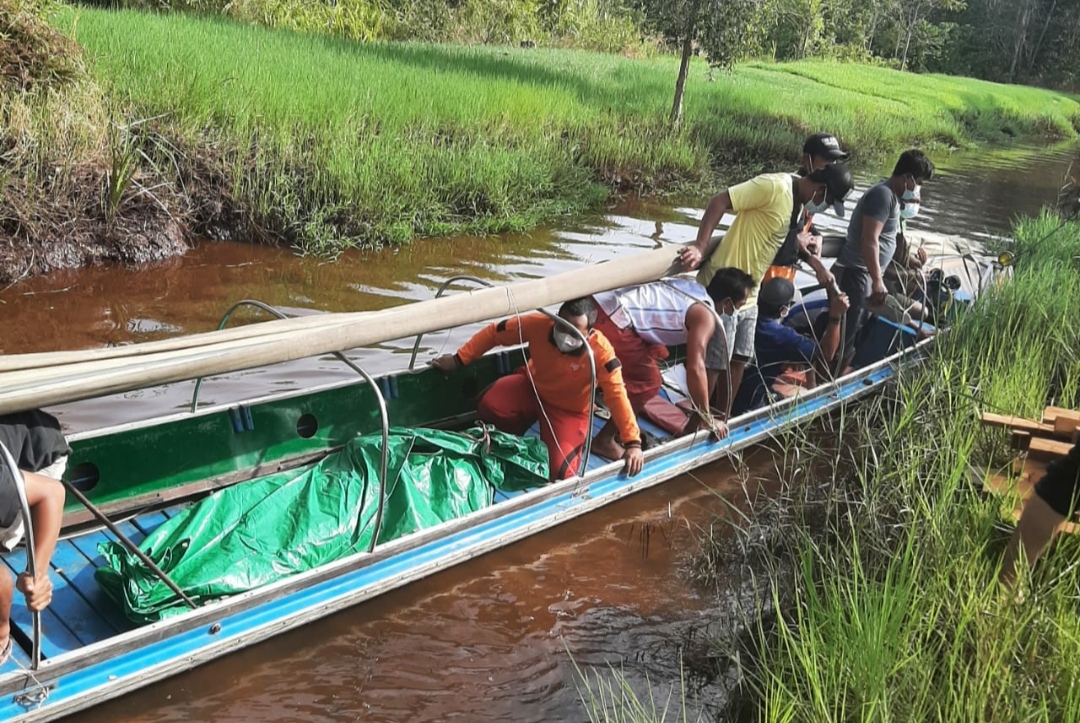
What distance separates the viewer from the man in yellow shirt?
5867 mm

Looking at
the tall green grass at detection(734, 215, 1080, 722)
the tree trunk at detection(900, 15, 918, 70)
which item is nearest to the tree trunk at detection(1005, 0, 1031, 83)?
the tree trunk at detection(900, 15, 918, 70)

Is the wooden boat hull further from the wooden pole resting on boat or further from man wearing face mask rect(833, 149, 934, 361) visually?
man wearing face mask rect(833, 149, 934, 361)

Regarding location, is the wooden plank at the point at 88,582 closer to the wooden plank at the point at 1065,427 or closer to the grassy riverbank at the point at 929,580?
the grassy riverbank at the point at 929,580

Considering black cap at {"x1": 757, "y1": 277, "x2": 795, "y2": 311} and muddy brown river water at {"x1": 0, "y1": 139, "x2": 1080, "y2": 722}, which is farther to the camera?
black cap at {"x1": 757, "y1": 277, "x2": 795, "y2": 311}

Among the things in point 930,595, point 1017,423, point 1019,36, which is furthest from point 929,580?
point 1019,36

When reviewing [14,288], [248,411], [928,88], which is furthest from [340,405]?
[928,88]

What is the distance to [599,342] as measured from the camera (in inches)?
203

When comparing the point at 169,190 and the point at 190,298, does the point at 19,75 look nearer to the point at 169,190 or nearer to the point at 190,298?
the point at 169,190

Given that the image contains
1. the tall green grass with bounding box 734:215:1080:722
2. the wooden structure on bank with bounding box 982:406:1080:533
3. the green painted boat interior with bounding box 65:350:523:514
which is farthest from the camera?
the green painted boat interior with bounding box 65:350:523:514

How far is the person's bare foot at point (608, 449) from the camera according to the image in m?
5.80

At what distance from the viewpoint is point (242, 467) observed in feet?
16.5

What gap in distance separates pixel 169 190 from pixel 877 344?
6.88m

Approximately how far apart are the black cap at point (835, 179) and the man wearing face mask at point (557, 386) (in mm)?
1908

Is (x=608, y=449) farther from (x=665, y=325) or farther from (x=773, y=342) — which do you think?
(x=773, y=342)
